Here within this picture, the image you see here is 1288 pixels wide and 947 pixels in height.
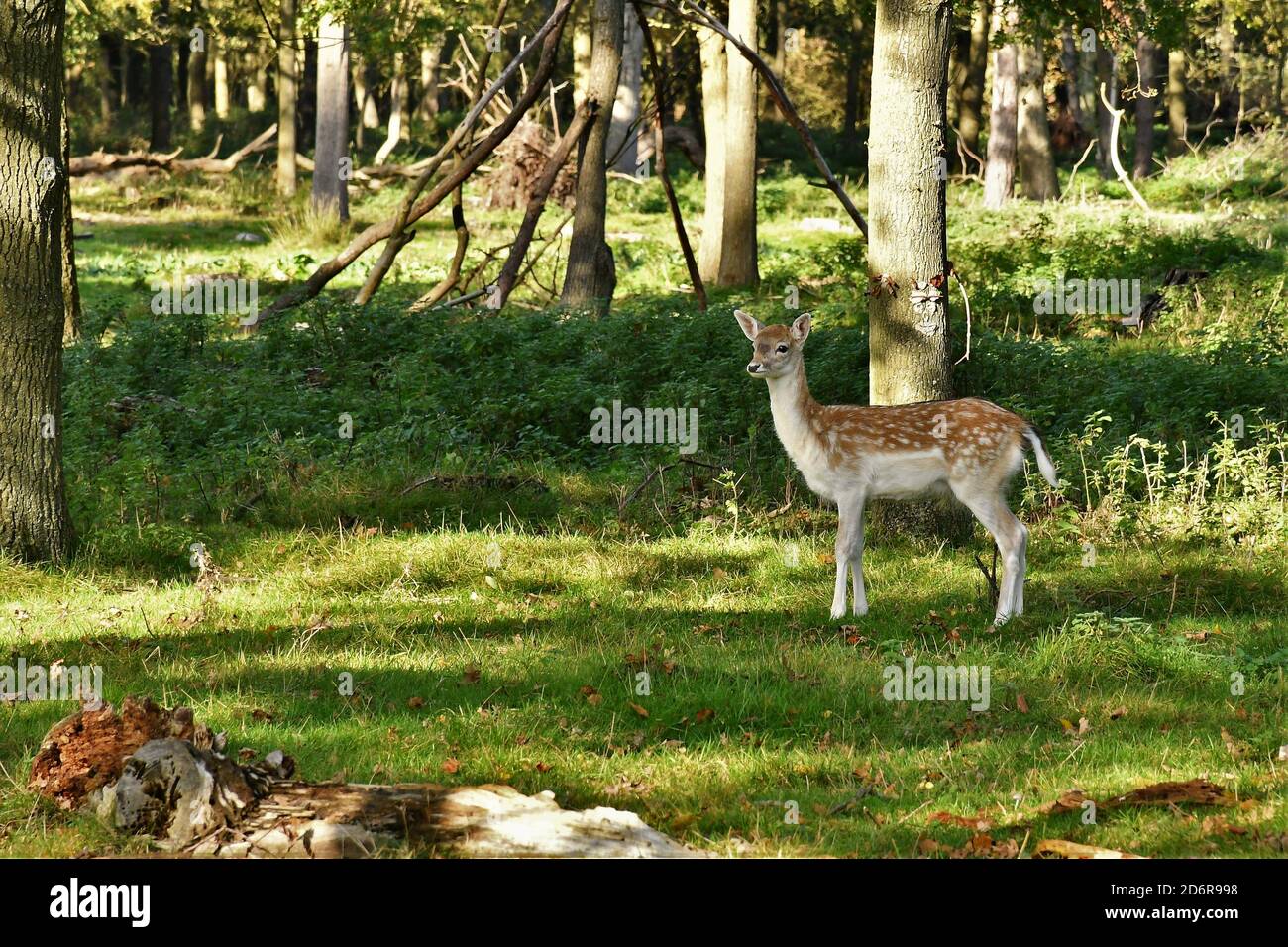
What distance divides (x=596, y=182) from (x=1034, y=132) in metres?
16.1

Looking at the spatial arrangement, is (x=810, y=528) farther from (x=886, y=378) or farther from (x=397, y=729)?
(x=397, y=729)

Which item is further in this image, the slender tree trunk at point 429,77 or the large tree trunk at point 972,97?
the slender tree trunk at point 429,77

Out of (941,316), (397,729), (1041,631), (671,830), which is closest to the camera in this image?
(671,830)

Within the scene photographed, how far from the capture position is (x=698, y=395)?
Answer: 1316 centimetres

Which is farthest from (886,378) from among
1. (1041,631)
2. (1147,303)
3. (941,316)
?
(1147,303)

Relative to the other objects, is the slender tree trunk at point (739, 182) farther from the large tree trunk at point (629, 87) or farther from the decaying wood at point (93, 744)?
the decaying wood at point (93, 744)

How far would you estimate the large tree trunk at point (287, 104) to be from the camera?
30.9 meters

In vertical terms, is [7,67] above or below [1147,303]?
above

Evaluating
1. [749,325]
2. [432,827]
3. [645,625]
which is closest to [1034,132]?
[749,325]

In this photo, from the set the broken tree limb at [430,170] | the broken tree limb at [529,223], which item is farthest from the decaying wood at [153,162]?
the broken tree limb at [529,223]

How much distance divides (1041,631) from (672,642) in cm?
209

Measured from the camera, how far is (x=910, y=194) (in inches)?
426

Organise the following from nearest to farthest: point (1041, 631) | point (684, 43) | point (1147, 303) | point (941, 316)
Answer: point (1041, 631) → point (941, 316) → point (1147, 303) → point (684, 43)

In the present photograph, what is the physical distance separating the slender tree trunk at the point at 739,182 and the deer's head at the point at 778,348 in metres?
11.1
